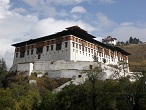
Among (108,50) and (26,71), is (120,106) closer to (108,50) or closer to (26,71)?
(26,71)

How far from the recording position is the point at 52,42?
92.4 metres

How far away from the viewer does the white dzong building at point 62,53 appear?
3236 inches

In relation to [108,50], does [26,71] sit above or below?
below

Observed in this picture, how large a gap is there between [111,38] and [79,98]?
14026 centimetres

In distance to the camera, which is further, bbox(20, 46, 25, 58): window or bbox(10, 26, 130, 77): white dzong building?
bbox(20, 46, 25, 58): window

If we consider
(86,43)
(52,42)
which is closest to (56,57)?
(52,42)

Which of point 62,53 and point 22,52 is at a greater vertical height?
point 22,52

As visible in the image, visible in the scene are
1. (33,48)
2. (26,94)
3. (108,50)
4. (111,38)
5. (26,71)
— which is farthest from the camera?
(111,38)

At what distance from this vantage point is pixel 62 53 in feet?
292

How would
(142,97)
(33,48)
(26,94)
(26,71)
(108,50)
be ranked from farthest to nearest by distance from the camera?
(108,50)
(33,48)
(26,71)
(26,94)
(142,97)

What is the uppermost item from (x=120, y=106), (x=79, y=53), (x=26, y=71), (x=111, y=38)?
(x=111, y=38)

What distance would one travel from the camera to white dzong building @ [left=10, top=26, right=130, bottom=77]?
82.2m

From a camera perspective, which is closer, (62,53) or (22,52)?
(62,53)

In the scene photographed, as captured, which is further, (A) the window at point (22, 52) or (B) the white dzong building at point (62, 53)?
(A) the window at point (22, 52)
